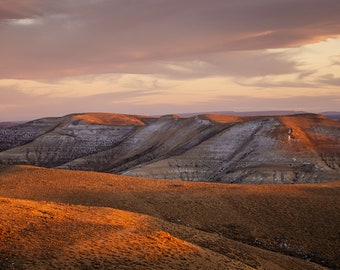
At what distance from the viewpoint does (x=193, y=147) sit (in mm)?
118312

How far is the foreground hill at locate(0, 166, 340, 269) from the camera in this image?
A: 2473 centimetres

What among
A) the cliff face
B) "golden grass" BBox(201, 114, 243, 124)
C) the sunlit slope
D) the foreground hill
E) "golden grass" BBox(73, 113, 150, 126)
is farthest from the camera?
"golden grass" BBox(73, 113, 150, 126)

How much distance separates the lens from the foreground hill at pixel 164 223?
81.1 ft

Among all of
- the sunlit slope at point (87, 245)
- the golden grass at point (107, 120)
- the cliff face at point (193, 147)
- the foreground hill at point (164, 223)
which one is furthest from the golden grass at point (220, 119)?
the sunlit slope at point (87, 245)

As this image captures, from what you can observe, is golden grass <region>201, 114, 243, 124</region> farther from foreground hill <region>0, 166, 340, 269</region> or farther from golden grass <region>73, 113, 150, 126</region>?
foreground hill <region>0, 166, 340, 269</region>

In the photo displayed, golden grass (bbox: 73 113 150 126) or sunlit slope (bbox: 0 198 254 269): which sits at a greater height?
golden grass (bbox: 73 113 150 126)

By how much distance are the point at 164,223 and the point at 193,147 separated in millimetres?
82870

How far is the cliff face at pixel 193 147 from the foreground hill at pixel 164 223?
42.2m

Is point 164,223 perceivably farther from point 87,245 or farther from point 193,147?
point 193,147

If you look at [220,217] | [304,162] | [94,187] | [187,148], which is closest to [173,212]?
[220,217]

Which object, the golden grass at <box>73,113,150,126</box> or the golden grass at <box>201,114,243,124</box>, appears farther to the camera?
the golden grass at <box>73,113,150,126</box>

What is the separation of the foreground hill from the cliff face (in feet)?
139

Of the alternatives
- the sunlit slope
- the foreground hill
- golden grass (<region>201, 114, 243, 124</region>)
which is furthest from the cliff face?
the sunlit slope

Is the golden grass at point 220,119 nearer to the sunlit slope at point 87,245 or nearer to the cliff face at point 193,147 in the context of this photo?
the cliff face at point 193,147
